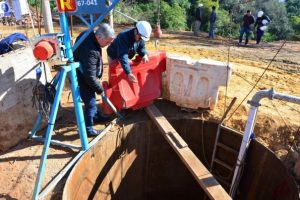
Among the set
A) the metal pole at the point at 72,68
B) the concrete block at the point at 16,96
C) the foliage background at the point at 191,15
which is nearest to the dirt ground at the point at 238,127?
the concrete block at the point at 16,96

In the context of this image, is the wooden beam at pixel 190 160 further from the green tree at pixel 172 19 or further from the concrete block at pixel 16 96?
the green tree at pixel 172 19

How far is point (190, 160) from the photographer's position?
16.0 ft

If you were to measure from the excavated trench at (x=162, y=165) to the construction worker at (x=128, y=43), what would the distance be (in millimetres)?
1216

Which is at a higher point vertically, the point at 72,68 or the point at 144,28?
the point at 144,28

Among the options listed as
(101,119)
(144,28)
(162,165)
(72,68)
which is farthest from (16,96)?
(162,165)

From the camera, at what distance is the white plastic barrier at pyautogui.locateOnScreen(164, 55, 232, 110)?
5.61 m

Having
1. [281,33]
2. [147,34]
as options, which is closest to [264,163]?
[147,34]

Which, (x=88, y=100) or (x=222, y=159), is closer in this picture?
(x=88, y=100)

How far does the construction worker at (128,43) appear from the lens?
5180mm

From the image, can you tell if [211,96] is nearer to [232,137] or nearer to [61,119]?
[232,137]

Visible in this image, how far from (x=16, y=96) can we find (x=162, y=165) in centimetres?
333

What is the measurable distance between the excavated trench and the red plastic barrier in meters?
0.38

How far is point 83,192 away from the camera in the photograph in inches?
196

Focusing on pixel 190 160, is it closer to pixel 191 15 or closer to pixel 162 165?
pixel 162 165
